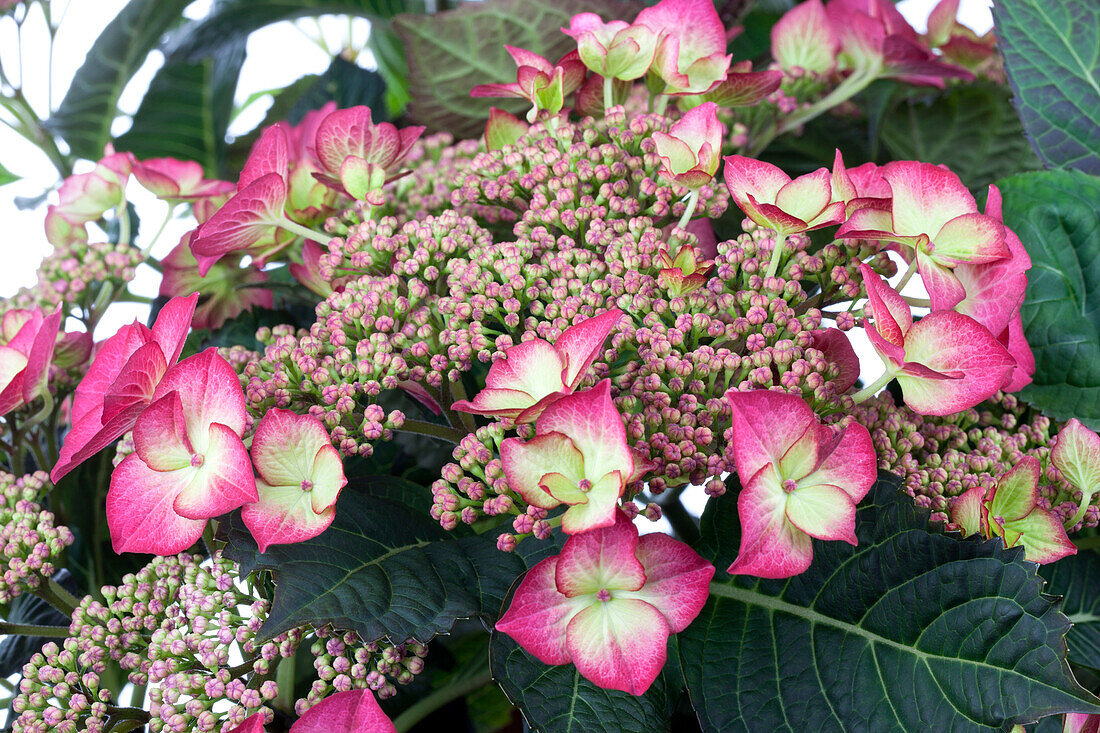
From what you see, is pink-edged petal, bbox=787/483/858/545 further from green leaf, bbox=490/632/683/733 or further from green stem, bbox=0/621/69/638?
green stem, bbox=0/621/69/638

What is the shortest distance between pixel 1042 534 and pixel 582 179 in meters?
0.35

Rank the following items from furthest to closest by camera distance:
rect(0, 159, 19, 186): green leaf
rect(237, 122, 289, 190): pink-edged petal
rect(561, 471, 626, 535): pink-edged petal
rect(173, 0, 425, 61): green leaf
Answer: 1. rect(0, 159, 19, 186): green leaf
2. rect(173, 0, 425, 61): green leaf
3. rect(237, 122, 289, 190): pink-edged petal
4. rect(561, 471, 626, 535): pink-edged petal

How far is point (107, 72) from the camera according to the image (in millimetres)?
1135

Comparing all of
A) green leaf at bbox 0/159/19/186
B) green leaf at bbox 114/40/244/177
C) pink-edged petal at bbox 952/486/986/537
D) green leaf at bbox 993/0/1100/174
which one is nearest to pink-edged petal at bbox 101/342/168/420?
pink-edged petal at bbox 952/486/986/537

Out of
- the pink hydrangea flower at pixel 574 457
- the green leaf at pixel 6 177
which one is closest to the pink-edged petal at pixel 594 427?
the pink hydrangea flower at pixel 574 457

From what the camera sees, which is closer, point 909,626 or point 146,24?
point 909,626

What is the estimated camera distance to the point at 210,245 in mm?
565

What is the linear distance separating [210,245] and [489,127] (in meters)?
0.22

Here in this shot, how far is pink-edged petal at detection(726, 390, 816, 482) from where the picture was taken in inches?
15.2

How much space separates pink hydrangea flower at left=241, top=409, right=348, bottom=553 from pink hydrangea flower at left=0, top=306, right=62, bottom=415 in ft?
0.76

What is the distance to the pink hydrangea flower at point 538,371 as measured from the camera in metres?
0.40

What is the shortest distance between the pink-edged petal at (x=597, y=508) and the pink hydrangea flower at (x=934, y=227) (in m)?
0.22

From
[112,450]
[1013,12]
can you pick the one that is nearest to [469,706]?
[112,450]

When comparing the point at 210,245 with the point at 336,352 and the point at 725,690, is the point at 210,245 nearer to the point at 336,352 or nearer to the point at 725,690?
the point at 336,352
